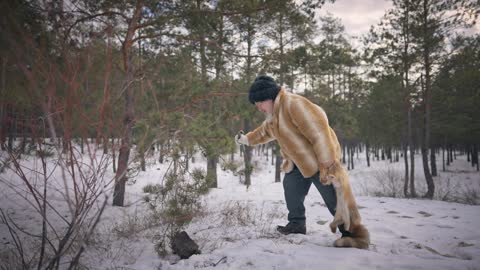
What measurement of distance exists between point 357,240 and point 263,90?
1752 mm

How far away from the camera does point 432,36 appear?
9.69m

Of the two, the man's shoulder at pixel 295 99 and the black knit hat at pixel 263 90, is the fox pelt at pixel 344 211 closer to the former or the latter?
the man's shoulder at pixel 295 99

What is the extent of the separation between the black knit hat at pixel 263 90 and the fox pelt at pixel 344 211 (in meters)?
0.97

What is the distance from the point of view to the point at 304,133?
2.54 metres

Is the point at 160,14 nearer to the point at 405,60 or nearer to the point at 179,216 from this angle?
the point at 179,216

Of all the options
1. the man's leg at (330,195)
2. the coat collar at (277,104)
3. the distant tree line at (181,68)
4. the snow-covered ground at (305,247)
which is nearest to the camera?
the distant tree line at (181,68)

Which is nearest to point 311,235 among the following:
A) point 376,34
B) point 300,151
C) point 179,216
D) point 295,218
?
point 295,218

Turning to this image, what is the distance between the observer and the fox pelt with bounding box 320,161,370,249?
243 centimetres

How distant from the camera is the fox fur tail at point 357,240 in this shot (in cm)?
248

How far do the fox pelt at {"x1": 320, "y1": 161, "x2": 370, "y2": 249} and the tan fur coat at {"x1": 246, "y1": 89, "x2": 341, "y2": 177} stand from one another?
10 cm

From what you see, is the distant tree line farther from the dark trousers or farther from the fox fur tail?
the fox fur tail

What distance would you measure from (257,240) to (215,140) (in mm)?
1511

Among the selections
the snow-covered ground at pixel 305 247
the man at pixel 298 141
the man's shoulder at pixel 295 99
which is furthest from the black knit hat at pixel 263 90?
the snow-covered ground at pixel 305 247

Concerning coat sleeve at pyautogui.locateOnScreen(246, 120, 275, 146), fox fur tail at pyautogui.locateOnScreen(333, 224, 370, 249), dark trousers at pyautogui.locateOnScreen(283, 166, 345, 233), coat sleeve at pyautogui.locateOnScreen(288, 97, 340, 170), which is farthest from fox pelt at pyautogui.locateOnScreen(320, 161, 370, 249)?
coat sleeve at pyautogui.locateOnScreen(246, 120, 275, 146)
